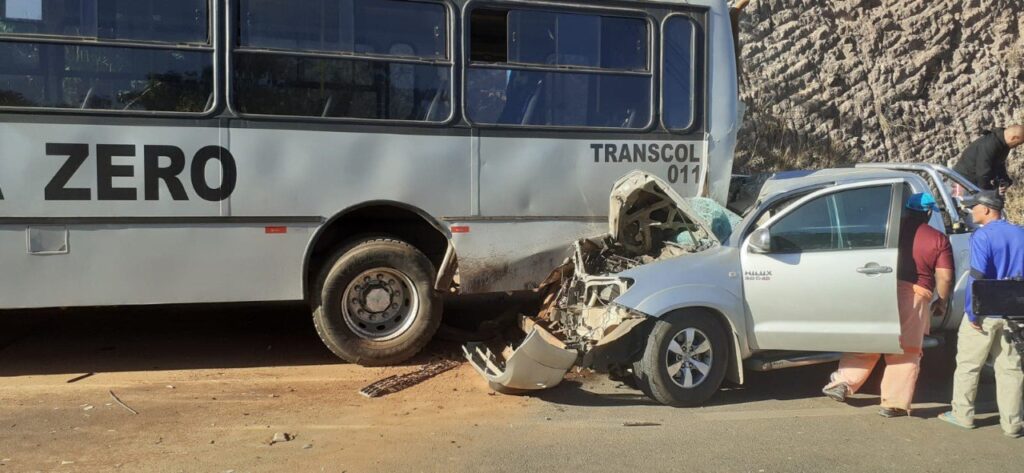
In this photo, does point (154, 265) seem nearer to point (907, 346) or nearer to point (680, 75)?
point (680, 75)

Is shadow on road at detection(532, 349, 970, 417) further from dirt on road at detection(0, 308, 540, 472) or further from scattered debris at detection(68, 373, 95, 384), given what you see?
scattered debris at detection(68, 373, 95, 384)

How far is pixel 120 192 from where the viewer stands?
612 cm

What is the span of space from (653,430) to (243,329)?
15.1ft

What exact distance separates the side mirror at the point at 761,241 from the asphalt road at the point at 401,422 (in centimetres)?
118

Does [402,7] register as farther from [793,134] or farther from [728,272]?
[793,134]

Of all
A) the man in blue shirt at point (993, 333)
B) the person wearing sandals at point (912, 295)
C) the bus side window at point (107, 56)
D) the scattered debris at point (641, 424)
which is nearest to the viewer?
the man in blue shirt at point (993, 333)

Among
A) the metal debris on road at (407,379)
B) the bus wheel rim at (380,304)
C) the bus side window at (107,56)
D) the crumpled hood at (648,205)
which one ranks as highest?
the bus side window at (107,56)

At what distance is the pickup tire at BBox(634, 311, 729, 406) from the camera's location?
5.76 meters

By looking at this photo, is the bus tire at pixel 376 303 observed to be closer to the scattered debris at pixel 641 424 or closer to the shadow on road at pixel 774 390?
the shadow on road at pixel 774 390

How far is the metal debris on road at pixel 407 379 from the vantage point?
6184 millimetres

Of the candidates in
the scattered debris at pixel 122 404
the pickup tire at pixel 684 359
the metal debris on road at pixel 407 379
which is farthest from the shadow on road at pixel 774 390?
the scattered debris at pixel 122 404

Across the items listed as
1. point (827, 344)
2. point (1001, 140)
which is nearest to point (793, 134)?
point (1001, 140)

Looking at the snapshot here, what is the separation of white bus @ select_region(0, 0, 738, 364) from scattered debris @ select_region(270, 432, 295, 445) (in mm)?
1606

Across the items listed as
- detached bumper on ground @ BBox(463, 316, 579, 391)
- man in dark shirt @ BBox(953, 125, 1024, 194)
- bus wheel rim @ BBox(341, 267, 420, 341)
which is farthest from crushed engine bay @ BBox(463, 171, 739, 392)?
man in dark shirt @ BBox(953, 125, 1024, 194)
